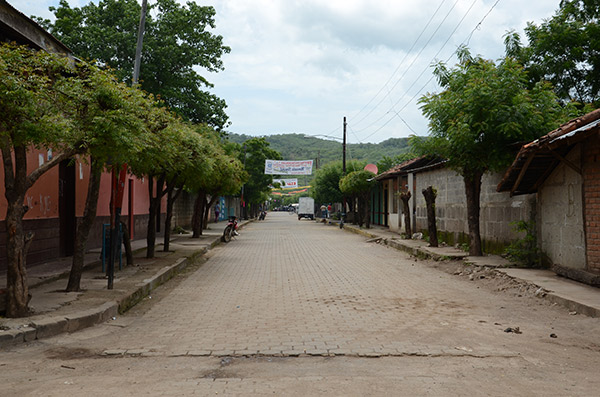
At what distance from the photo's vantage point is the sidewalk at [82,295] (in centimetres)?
646

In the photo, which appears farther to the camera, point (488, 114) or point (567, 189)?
point (488, 114)

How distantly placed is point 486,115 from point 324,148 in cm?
13048

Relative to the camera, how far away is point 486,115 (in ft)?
41.6

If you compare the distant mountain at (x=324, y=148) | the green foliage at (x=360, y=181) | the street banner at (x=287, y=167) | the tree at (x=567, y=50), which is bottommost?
the green foliage at (x=360, y=181)

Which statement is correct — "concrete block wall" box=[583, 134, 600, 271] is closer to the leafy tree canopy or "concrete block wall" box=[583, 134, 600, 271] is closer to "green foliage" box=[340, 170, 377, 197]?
"green foliage" box=[340, 170, 377, 197]

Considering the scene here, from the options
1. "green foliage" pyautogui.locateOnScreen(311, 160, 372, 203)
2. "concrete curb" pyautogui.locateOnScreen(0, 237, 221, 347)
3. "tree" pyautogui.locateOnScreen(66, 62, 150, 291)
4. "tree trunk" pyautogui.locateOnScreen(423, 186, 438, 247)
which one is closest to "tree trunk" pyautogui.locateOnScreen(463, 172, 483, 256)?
"tree trunk" pyautogui.locateOnScreen(423, 186, 438, 247)

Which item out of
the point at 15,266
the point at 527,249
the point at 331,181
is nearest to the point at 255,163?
the point at 331,181

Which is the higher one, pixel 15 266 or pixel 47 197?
pixel 47 197

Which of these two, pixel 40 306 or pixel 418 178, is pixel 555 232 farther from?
pixel 418 178

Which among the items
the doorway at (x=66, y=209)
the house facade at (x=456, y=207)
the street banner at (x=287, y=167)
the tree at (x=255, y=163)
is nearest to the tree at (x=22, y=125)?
the doorway at (x=66, y=209)

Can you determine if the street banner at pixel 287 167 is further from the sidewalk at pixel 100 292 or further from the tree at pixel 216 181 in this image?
the sidewalk at pixel 100 292

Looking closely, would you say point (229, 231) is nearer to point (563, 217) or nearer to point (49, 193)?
point (49, 193)

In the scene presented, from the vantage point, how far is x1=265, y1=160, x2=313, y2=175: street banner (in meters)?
49.8

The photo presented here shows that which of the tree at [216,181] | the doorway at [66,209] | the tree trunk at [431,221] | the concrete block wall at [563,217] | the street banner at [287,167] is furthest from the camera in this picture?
the street banner at [287,167]
